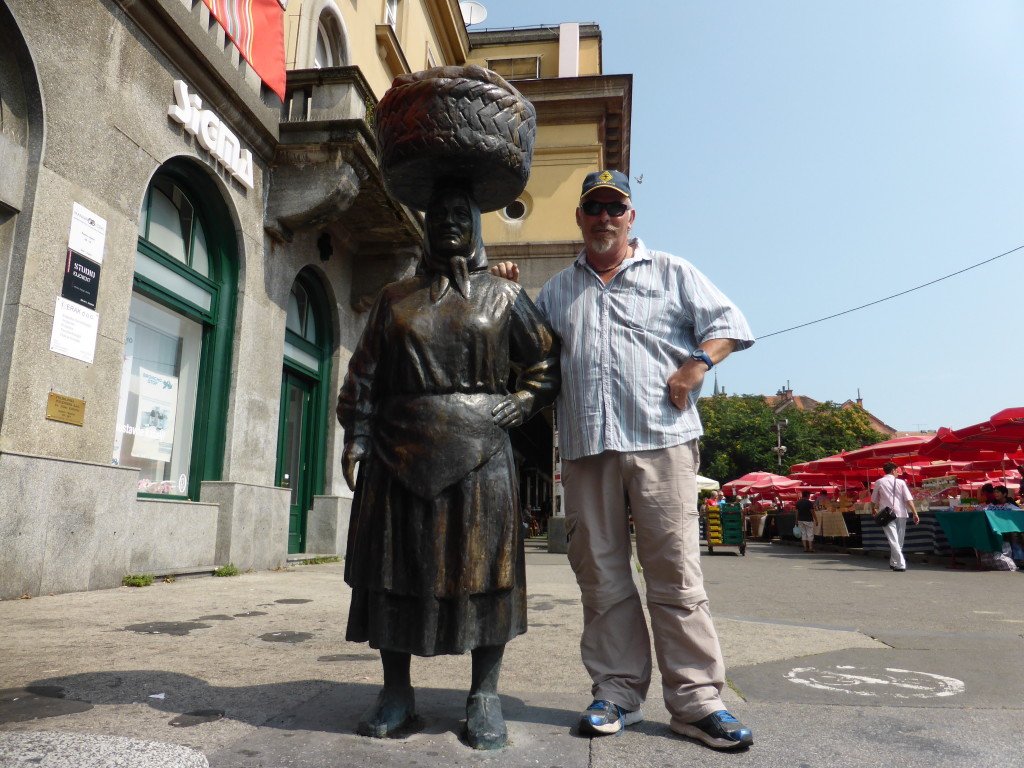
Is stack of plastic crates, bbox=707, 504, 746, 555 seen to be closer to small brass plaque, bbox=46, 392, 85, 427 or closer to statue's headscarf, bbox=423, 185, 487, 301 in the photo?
small brass plaque, bbox=46, 392, 85, 427

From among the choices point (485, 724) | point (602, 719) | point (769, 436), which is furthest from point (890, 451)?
point (769, 436)

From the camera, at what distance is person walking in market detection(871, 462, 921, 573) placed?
1120 centimetres

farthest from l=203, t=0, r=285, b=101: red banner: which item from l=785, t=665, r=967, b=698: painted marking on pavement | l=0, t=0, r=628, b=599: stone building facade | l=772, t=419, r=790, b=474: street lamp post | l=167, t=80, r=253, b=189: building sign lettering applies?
l=772, t=419, r=790, b=474: street lamp post

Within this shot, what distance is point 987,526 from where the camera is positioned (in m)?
10.9

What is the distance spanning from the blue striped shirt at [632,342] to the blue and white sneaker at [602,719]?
0.84 metres

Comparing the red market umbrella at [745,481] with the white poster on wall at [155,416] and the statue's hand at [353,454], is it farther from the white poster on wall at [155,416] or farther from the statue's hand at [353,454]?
the statue's hand at [353,454]

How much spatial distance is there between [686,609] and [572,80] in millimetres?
17186

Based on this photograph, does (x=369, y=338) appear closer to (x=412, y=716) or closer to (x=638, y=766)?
(x=412, y=716)

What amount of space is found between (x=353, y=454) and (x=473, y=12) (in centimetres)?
2187

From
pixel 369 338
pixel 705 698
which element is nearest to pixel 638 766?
pixel 705 698

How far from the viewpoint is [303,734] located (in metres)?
2.31

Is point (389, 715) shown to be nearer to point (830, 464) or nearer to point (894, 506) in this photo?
point (894, 506)

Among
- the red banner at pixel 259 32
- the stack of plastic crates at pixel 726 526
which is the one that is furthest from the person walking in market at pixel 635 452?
the stack of plastic crates at pixel 726 526

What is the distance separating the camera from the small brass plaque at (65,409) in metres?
5.55
